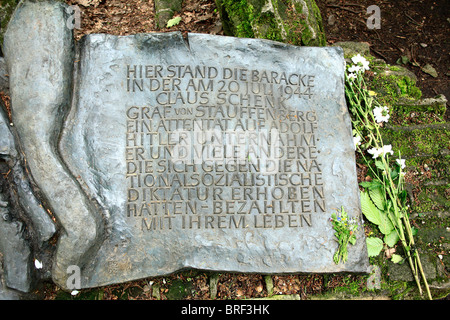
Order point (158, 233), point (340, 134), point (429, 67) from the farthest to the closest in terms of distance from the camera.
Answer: point (429, 67) → point (340, 134) → point (158, 233)

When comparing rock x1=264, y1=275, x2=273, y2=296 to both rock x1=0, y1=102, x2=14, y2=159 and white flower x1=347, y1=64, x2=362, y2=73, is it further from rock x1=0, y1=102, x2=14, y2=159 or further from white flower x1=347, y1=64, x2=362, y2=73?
rock x1=0, y1=102, x2=14, y2=159

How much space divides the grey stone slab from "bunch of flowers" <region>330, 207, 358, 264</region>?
0.05m

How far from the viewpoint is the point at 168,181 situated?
2770mm

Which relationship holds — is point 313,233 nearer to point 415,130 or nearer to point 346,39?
point 415,130

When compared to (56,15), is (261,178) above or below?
below

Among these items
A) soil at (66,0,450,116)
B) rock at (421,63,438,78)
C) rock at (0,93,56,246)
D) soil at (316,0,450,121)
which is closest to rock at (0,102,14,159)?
rock at (0,93,56,246)

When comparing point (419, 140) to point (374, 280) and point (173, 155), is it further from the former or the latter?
point (173, 155)

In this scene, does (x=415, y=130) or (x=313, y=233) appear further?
(x=415, y=130)

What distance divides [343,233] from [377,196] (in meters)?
0.55

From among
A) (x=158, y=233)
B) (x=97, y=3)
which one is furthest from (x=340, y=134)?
(x=97, y=3)

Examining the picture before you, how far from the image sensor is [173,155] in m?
2.79

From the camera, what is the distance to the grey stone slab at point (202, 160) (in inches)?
108

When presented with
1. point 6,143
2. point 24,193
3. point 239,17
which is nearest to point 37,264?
point 24,193

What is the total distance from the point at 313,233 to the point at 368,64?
1861 millimetres
